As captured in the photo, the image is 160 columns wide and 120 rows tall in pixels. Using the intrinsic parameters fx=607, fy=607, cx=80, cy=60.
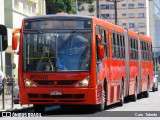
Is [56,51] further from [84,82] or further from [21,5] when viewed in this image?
[21,5]

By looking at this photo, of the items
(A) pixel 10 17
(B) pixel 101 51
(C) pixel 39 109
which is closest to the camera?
(B) pixel 101 51

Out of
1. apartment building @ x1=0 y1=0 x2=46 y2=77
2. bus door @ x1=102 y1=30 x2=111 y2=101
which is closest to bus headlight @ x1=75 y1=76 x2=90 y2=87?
bus door @ x1=102 y1=30 x2=111 y2=101

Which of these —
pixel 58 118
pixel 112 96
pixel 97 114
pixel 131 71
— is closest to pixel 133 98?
pixel 131 71

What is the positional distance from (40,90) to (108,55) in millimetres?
4267

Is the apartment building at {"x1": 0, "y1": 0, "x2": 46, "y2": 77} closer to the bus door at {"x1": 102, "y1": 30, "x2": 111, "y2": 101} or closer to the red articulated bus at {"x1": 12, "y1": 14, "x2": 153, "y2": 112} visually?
the bus door at {"x1": 102, "y1": 30, "x2": 111, "y2": 101}

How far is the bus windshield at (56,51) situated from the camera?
64.7 feet

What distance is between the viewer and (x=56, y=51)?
19.8 metres

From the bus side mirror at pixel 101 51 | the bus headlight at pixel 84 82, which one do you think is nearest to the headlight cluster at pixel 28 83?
the bus headlight at pixel 84 82

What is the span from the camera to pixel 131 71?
28672 millimetres

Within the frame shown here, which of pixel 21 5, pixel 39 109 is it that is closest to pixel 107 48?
pixel 39 109

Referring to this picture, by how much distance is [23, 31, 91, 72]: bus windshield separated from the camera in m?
19.7

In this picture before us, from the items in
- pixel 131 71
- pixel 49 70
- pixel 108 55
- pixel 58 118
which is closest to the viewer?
pixel 58 118

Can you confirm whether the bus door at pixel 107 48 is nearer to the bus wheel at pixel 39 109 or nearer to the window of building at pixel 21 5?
the bus wheel at pixel 39 109

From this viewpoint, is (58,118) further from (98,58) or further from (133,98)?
(133,98)
